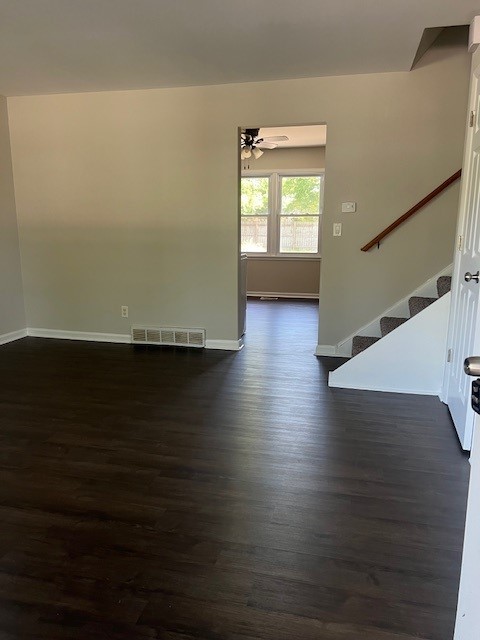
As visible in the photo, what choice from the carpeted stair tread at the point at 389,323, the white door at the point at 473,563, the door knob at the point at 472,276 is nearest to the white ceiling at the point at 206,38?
the door knob at the point at 472,276

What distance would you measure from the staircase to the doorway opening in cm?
357

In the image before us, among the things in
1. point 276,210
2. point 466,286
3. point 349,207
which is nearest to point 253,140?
point 276,210

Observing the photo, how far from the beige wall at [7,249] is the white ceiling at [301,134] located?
133 inches

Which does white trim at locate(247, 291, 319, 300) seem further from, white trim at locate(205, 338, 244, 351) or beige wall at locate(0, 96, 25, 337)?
beige wall at locate(0, 96, 25, 337)

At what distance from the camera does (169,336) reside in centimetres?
468

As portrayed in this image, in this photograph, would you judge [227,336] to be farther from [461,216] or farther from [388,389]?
[461,216]

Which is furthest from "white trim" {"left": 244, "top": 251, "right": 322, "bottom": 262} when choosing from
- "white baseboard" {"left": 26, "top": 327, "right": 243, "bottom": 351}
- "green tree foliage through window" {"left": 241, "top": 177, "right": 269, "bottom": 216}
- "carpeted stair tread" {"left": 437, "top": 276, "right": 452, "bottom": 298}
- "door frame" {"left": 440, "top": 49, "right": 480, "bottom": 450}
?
"door frame" {"left": 440, "top": 49, "right": 480, "bottom": 450}

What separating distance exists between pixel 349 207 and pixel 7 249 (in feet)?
12.0

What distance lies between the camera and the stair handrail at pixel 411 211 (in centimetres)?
367

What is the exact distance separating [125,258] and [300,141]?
404 cm

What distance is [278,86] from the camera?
396 centimetres

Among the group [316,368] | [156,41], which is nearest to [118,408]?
[316,368]

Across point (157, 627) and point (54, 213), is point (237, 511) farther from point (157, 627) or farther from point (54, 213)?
point (54, 213)

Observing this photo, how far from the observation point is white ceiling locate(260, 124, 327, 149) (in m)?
6.20
